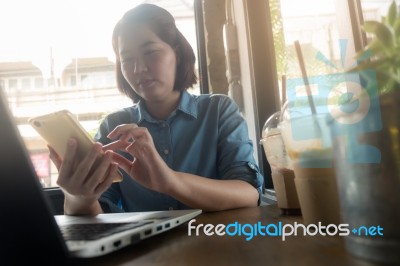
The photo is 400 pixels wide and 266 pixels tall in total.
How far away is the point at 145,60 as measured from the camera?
1076 mm

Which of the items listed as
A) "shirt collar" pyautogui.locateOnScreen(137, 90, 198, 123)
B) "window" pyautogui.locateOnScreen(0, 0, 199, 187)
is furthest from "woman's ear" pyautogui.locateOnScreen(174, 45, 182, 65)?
"window" pyautogui.locateOnScreen(0, 0, 199, 187)

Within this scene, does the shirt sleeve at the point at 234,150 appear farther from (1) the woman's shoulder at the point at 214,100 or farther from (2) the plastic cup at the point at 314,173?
(2) the plastic cup at the point at 314,173

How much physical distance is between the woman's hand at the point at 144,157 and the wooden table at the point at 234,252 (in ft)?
0.67

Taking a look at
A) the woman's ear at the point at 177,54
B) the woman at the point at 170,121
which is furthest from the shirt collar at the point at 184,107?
the woman's ear at the point at 177,54

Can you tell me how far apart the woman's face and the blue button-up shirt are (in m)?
0.12

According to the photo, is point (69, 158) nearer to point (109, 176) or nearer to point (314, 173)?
point (109, 176)

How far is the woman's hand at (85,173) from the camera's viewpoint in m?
0.66

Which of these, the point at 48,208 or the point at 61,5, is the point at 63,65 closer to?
the point at 61,5

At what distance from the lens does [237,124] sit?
1113mm

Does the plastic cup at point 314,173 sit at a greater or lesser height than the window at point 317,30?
lesser

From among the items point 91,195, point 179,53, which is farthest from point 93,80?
point 91,195

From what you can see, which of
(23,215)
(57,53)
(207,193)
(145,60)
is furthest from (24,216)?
(57,53)

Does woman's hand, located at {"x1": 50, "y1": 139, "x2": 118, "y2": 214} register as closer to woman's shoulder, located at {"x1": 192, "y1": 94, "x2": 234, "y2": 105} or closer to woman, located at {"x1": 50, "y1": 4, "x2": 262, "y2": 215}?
woman, located at {"x1": 50, "y1": 4, "x2": 262, "y2": 215}

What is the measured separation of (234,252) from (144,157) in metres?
0.33
